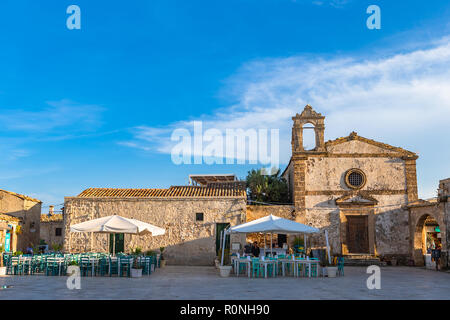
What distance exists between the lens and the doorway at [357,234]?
21.1 m

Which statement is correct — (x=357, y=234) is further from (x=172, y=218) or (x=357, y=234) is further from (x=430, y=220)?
(x=172, y=218)

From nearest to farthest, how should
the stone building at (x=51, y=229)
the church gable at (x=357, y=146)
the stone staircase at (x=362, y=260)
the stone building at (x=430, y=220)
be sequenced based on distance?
the stone building at (x=430, y=220) → the stone staircase at (x=362, y=260) → the church gable at (x=357, y=146) → the stone building at (x=51, y=229)

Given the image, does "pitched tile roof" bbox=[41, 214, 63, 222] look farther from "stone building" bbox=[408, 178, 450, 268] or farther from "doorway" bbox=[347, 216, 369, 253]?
"stone building" bbox=[408, 178, 450, 268]

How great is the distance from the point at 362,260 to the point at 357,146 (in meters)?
5.70

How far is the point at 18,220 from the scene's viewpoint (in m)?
23.8

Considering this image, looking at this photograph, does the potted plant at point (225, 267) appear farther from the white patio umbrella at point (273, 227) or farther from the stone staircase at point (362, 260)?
the stone staircase at point (362, 260)

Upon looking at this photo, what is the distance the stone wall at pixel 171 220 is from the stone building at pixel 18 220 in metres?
3.89

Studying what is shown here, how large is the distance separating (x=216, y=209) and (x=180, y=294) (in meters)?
11.5

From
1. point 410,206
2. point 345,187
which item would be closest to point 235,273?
point 345,187

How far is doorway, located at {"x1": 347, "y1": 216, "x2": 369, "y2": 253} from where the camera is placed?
2112 centimetres

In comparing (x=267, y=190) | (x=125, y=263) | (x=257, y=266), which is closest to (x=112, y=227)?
(x=125, y=263)

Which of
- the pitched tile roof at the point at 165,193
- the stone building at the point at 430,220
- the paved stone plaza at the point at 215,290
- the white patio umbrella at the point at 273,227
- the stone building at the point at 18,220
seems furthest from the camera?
the stone building at the point at 18,220

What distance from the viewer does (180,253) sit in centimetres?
2056

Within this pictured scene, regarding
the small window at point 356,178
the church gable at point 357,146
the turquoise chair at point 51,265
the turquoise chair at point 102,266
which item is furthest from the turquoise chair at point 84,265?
the small window at point 356,178
